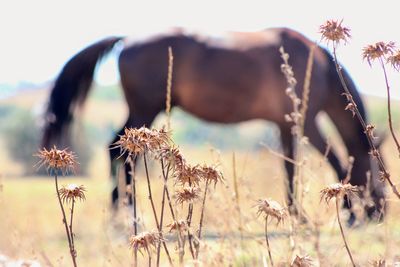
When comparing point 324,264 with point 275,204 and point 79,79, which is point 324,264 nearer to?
point 275,204

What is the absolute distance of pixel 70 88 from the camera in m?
5.88

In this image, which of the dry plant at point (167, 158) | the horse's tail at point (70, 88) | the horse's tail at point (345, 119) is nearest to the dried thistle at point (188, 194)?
the dry plant at point (167, 158)

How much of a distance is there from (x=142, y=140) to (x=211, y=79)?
4.85 meters

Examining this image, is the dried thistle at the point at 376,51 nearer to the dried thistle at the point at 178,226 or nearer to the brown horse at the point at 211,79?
the dried thistle at the point at 178,226

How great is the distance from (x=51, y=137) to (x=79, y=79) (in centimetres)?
48

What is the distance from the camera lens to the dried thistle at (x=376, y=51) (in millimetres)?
1185

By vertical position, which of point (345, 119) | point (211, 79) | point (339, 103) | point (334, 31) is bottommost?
point (334, 31)

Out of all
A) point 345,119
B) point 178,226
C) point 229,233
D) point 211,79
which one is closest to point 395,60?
point 178,226

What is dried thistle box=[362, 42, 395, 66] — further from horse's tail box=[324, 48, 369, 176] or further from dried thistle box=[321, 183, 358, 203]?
horse's tail box=[324, 48, 369, 176]

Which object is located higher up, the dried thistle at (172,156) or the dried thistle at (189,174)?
the dried thistle at (172,156)

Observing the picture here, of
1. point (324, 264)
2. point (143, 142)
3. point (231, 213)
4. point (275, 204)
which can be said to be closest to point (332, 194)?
point (275, 204)

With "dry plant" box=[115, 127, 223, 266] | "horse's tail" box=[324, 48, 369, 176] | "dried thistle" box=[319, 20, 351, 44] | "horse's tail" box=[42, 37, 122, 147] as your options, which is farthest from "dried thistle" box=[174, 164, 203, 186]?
"horse's tail" box=[324, 48, 369, 176]

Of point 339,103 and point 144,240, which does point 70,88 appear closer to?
point 339,103

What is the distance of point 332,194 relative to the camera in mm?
1108
